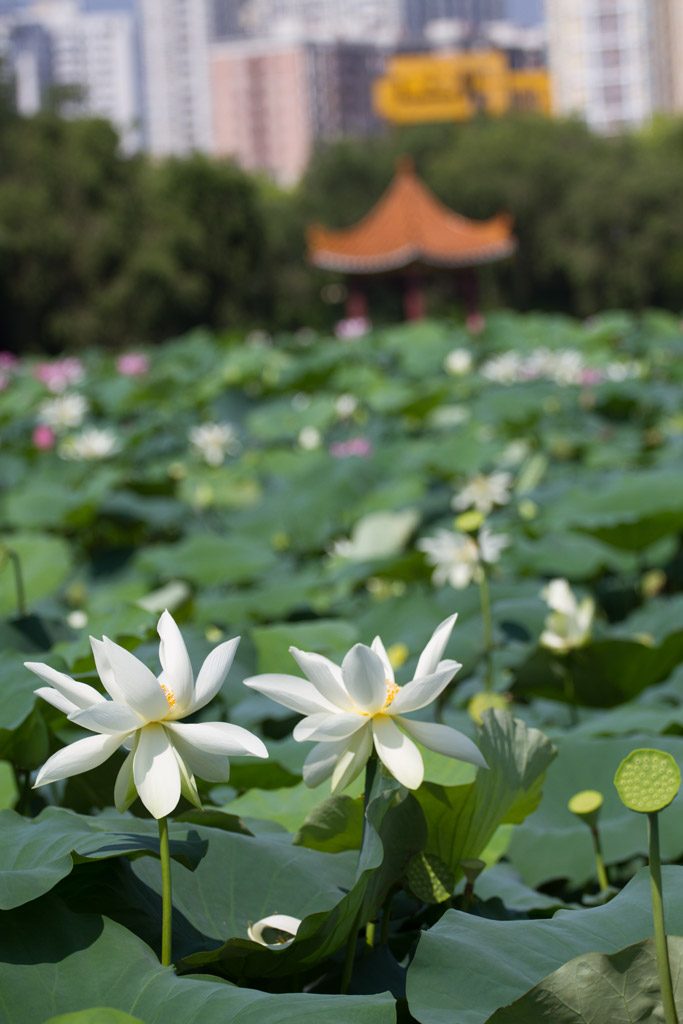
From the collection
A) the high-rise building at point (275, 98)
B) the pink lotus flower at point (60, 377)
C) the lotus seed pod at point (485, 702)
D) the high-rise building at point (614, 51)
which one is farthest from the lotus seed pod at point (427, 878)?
the high-rise building at point (275, 98)

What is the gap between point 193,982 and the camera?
2.31 feet

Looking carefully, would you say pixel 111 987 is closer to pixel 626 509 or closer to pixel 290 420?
pixel 626 509

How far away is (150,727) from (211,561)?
2.06 metres

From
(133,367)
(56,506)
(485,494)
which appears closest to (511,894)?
(485,494)

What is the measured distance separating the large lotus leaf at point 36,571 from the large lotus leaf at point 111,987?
59.1 inches

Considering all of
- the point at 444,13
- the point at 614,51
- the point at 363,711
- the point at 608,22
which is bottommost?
the point at 363,711

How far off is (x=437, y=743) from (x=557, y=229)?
1308 inches

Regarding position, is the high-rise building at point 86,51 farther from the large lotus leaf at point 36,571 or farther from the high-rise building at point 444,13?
the large lotus leaf at point 36,571

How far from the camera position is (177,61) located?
14362cm

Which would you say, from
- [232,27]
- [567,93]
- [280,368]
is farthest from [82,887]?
[232,27]

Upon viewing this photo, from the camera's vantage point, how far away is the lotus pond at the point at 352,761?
2.34ft

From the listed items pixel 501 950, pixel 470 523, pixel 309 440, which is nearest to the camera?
pixel 501 950

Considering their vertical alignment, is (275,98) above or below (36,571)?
above

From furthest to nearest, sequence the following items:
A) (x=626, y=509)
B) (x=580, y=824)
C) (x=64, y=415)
A: (x=64, y=415) < (x=626, y=509) < (x=580, y=824)
